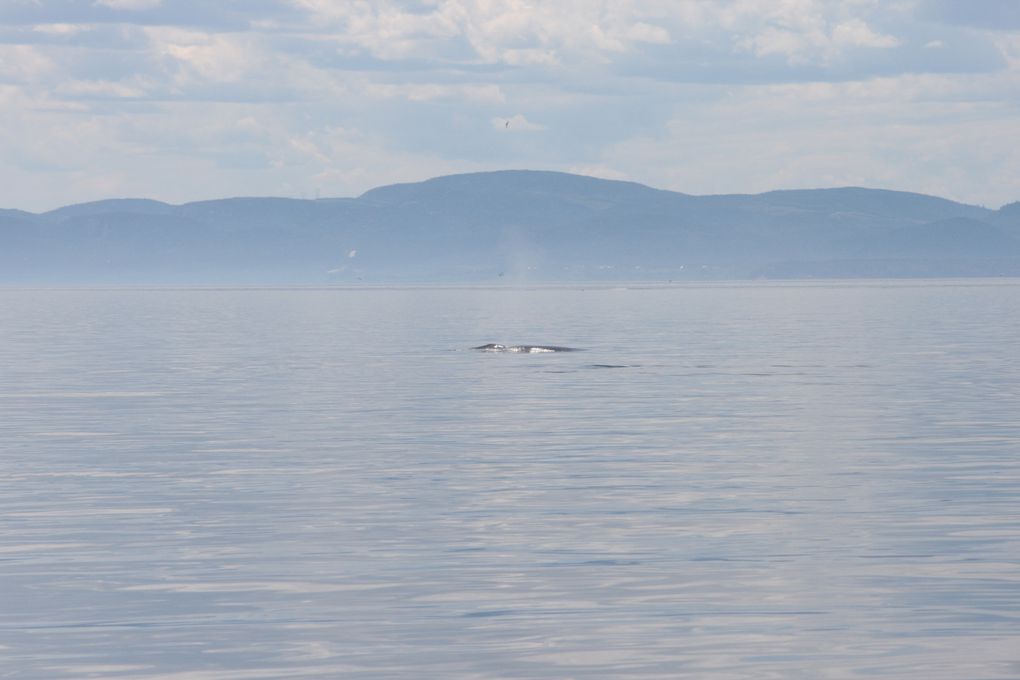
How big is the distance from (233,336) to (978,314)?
6377 centimetres

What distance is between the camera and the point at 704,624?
20141 mm

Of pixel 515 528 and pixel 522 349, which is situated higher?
pixel 522 349

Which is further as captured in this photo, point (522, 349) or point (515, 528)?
point (522, 349)

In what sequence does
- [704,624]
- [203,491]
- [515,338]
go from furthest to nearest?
1. [515,338]
2. [203,491]
3. [704,624]

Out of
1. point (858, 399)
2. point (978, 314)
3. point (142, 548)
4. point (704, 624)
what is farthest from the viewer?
point (978, 314)

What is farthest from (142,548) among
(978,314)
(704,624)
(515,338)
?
(978,314)

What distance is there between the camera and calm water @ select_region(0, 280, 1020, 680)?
19125 mm

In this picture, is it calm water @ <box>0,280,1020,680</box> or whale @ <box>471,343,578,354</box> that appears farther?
whale @ <box>471,343,578,354</box>

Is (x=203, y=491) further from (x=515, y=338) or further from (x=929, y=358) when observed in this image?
(x=515, y=338)

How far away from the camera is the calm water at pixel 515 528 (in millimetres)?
19125

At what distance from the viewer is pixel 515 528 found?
27.3m

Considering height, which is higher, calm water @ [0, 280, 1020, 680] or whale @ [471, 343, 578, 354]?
whale @ [471, 343, 578, 354]

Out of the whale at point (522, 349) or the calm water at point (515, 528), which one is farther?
the whale at point (522, 349)

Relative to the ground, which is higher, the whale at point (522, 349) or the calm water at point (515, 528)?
the whale at point (522, 349)
